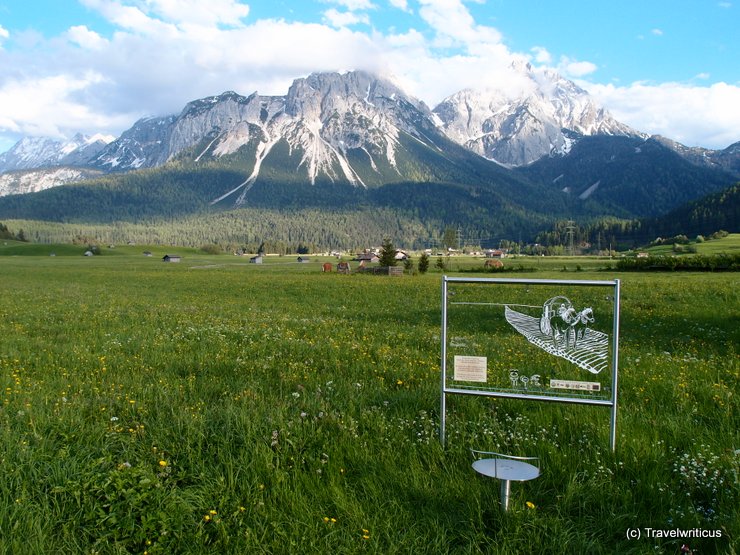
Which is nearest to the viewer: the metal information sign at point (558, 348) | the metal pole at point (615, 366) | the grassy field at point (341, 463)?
the grassy field at point (341, 463)

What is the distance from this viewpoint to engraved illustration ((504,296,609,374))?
6395 millimetres

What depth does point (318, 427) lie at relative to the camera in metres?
7.01

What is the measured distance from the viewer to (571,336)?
6406mm

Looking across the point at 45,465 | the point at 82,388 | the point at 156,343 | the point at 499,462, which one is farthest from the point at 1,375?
the point at 499,462

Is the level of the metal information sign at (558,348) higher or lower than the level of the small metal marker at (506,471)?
higher

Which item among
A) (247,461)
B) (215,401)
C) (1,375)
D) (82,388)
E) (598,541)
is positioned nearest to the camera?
(598,541)

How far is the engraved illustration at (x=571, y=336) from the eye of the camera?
6395mm

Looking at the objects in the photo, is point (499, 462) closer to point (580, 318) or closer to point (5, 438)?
point (580, 318)

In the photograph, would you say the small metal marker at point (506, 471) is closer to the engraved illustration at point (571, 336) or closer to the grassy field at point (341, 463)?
the grassy field at point (341, 463)

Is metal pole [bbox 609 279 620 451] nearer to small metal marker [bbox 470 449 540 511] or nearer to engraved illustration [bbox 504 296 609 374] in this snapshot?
engraved illustration [bbox 504 296 609 374]

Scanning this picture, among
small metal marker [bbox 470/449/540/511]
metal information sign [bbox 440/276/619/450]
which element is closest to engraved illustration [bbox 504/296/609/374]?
metal information sign [bbox 440/276/619/450]

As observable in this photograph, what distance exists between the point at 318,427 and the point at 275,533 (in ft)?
6.81

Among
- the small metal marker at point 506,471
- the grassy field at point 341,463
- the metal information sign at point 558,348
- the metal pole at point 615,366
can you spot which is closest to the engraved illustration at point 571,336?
the metal information sign at point 558,348

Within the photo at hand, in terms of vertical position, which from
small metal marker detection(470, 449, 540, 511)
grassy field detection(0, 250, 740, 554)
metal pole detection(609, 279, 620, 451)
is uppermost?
metal pole detection(609, 279, 620, 451)
